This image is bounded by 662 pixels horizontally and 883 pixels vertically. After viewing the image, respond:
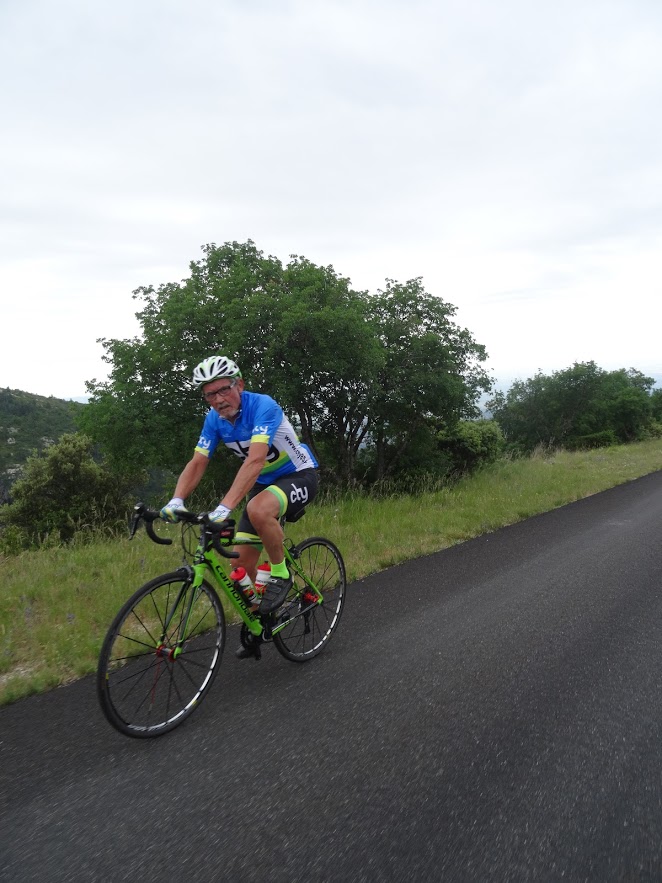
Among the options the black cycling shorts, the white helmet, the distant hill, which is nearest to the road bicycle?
the black cycling shorts

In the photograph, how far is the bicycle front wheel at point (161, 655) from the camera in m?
2.89

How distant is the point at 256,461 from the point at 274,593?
94cm

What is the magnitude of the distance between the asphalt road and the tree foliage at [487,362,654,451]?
43708 millimetres

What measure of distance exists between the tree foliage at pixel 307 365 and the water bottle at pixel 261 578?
9.01 metres

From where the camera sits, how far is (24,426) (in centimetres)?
7012

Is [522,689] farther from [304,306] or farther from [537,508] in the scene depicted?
[304,306]

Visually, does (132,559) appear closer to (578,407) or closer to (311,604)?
(311,604)

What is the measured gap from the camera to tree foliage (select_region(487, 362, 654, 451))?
4722 centimetres

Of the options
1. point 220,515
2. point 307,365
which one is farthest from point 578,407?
point 220,515

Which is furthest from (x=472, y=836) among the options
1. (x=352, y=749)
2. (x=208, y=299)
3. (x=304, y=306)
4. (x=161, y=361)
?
(x=208, y=299)

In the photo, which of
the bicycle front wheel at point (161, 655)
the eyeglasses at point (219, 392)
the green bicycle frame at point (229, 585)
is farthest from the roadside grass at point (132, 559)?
the eyeglasses at point (219, 392)

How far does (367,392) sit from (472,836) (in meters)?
12.7

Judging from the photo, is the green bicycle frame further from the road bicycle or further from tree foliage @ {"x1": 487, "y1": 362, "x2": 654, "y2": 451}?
tree foliage @ {"x1": 487, "y1": 362, "x2": 654, "y2": 451}

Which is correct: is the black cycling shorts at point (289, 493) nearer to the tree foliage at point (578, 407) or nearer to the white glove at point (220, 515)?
the white glove at point (220, 515)
